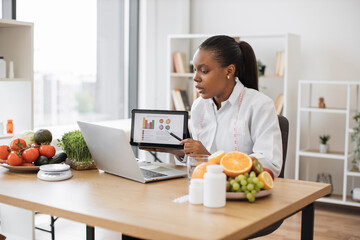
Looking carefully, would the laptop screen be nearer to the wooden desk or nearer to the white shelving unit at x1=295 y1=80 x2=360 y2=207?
the wooden desk

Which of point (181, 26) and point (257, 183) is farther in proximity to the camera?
point (181, 26)

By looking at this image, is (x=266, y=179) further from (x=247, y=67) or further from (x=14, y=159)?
(x=14, y=159)

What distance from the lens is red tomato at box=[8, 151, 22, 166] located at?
199 centimetres

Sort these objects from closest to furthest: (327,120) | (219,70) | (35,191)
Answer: (35,191) < (219,70) < (327,120)

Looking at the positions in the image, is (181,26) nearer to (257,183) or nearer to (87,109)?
(87,109)

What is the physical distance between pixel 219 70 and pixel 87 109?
256 cm

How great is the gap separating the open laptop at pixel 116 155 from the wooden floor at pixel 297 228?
4.89 ft

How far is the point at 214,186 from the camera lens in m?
1.46

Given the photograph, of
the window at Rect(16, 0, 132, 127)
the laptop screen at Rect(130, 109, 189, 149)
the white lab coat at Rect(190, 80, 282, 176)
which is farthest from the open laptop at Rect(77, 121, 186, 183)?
the window at Rect(16, 0, 132, 127)

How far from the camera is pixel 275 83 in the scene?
470 centimetres

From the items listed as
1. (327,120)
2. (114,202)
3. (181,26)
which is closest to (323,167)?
(327,120)

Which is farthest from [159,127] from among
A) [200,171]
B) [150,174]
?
[200,171]

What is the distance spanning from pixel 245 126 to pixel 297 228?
177cm

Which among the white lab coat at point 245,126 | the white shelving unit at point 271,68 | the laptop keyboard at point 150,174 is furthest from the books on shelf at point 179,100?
the laptop keyboard at point 150,174
